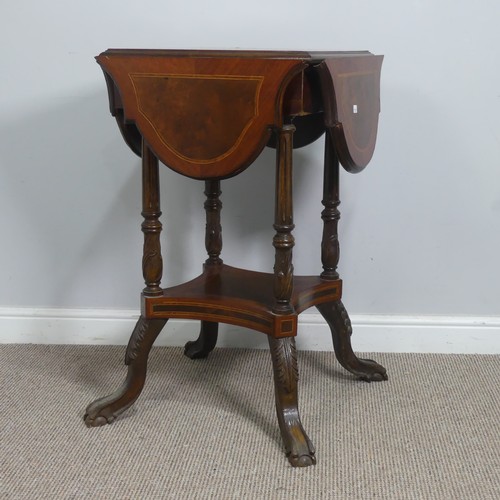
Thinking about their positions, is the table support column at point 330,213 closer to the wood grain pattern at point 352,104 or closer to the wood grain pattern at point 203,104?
the wood grain pattern at point 352,104

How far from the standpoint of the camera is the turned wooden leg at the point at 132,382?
201 centimetres

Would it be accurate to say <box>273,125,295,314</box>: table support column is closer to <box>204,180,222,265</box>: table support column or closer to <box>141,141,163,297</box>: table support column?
<box>141,141,163,297</box>: table support column

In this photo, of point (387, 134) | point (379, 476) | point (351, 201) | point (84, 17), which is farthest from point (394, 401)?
point (84, 17)

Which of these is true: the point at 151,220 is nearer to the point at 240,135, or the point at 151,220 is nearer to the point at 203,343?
the point at 240,135

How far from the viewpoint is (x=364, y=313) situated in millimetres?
2486

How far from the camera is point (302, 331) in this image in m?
2.49

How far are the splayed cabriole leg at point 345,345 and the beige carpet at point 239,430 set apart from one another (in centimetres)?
4

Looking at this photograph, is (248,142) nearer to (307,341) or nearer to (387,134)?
(387,134)

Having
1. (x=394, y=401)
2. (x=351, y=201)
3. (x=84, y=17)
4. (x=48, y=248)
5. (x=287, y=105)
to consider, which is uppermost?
(x=84, y=17)

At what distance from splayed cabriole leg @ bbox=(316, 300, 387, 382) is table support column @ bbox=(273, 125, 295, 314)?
1.01 feet

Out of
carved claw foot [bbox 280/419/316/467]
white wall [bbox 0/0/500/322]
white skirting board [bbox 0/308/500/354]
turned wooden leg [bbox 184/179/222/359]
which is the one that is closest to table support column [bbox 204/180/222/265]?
turned wooden leg [bbox 184/179/222/359]

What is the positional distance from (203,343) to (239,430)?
483 mm

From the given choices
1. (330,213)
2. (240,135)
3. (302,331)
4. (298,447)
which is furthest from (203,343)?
(240,135)

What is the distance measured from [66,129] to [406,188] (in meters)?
1.00
